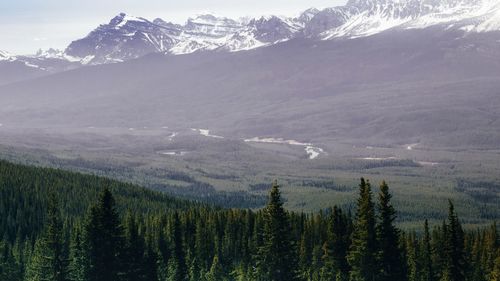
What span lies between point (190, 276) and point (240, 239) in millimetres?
8414

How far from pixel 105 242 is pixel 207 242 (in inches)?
1288

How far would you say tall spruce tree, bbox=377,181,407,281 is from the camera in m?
51.8

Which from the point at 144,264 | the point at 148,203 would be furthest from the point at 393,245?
the point at 148,203

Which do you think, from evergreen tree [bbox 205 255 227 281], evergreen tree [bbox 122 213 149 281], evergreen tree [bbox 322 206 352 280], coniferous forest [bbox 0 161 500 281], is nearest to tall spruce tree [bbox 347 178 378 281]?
coniferous forest [bbox 0 161 500 281]

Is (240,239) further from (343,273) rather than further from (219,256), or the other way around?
(343,273)

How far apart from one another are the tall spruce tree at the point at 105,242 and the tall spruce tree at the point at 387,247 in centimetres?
1914

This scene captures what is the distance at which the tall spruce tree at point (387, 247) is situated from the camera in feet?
170

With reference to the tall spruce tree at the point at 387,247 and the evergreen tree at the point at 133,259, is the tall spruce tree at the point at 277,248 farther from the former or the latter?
the evergreen tree at the point at 133,259

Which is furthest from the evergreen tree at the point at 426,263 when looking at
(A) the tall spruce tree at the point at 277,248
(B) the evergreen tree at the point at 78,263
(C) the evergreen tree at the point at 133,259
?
(B) the evergreen tree at the point at 78,263

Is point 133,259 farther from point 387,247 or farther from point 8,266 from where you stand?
point 8,266

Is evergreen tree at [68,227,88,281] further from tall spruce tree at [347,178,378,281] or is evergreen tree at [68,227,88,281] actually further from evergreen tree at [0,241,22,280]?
tall spruce tree at [347,178,378,281]

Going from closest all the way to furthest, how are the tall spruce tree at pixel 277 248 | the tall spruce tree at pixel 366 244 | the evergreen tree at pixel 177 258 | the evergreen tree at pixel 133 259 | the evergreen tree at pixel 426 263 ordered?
the tall spruce tree at pixel 366 244 < the tall spruce tree at pixel 277 248 < the evergreen tree at pixel 133 259 < the evergreen tree at pixel 426 263 < the evergreen tree at pixel 177 258

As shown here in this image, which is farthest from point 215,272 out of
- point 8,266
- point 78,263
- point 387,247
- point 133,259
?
point 387,247

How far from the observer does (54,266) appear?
64500 mm
